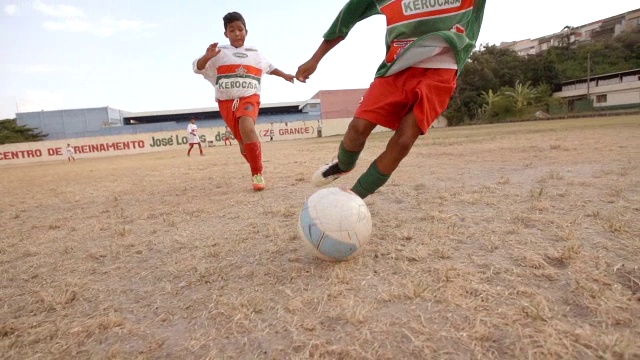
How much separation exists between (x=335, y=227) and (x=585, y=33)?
7028 cm

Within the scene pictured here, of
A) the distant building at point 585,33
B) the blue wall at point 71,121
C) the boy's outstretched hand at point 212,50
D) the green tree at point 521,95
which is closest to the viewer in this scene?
the boy's outstretched hand at point 212,50

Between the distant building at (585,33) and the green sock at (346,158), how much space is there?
52.7 metres

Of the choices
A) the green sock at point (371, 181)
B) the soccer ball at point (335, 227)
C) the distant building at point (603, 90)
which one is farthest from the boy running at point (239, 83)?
the distant building at point (603, 90)

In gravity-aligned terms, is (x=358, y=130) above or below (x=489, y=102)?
below

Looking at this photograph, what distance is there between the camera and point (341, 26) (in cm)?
273

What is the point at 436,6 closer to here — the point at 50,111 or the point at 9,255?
the point at 9,255

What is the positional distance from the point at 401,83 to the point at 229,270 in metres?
1.49

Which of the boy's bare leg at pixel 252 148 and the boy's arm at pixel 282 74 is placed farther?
the boy's arm at pixel 282 74

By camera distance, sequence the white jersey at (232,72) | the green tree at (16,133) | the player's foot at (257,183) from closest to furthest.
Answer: the player's foot at (257,183), the white jersey at (232,72), the green tree at (16,133)

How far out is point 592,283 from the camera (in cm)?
144

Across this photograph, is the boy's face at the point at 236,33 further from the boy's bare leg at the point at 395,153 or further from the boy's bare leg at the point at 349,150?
the boy's bare leg at the point at 395,153

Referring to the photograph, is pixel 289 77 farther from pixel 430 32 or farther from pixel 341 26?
pixel 430 32

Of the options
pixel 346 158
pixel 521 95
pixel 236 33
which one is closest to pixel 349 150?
pixel 346 158

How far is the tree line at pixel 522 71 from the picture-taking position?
40719 mm
